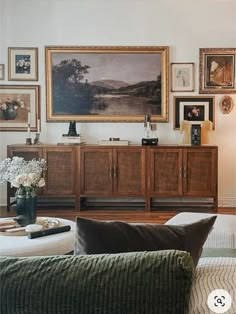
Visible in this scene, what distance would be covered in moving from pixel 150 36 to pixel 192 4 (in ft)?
2.22

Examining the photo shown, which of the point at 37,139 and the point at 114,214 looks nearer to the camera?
the point at 114,214

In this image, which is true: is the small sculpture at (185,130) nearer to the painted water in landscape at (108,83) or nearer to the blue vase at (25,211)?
the painted water in landscape at (108,83)

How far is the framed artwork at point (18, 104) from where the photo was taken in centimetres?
582

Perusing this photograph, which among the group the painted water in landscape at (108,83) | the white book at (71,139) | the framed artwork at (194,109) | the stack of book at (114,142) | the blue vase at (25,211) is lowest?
the blue vase at (25,211)

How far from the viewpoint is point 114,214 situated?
5312mm

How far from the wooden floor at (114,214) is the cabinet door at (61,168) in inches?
11.6

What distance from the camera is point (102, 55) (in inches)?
227

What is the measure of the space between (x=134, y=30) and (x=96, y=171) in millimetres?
1936

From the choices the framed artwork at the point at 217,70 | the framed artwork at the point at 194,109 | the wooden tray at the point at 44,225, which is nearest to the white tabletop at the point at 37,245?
the wooden tray at the point at 44,225

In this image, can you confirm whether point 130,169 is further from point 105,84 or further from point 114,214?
point 105,84

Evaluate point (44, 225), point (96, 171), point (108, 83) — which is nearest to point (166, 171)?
point (96, 171)

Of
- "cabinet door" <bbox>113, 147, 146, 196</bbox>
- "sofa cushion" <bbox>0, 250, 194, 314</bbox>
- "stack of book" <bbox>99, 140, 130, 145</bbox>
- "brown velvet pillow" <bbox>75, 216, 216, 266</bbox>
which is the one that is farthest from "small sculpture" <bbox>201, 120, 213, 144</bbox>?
"sofa cushion" <bbox>0, 250, 194, 314</bbox>

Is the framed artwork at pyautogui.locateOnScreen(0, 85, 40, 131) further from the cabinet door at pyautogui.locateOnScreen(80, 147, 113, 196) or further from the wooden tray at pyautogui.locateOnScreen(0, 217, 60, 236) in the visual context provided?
the wooden tray at pyautogui.locateOnScreen(0, 217, 60, 236)

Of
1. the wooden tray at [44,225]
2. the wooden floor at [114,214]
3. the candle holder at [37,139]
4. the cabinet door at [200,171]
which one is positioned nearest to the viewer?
the wooden tray at [44,225]
